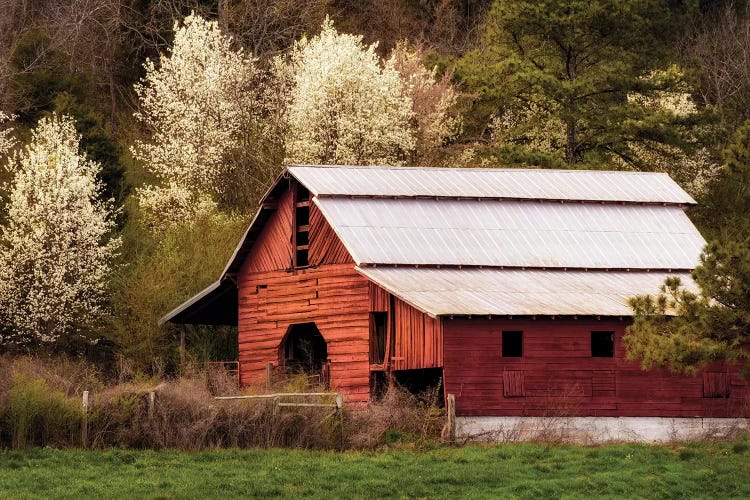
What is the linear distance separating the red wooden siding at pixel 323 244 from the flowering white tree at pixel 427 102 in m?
18.5

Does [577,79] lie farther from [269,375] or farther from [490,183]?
[269,375]

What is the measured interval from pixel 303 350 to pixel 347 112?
49.6 ft

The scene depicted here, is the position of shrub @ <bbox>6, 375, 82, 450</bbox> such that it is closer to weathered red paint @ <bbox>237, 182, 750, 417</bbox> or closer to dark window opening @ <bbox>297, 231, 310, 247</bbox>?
weathered red paint @ <bbox>237, 182, 750, 417</bbox>

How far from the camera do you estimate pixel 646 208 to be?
47656 millimetres

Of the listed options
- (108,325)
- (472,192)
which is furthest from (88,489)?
(108,325)

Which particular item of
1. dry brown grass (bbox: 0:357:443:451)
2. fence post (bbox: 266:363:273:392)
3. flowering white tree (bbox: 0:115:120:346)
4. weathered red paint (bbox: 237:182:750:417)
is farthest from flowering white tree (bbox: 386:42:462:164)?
dry brown grass (bbox: 0:357:443:451)

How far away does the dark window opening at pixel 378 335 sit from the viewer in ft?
137

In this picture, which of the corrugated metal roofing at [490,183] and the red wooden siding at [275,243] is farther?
the red wooden siding at [275,243]

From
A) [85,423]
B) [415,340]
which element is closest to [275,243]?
[415,340]

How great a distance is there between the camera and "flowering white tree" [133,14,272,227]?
2446 inches

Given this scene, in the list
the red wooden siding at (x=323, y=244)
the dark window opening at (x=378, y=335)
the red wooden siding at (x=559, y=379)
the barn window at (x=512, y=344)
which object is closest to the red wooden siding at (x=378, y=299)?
the dark window opening at (x=378, y=335)

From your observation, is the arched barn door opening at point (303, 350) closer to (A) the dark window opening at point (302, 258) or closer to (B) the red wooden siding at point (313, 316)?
(B) the red wooden siding at point (313, 316)

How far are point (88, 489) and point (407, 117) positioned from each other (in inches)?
1347

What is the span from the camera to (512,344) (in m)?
43.0
